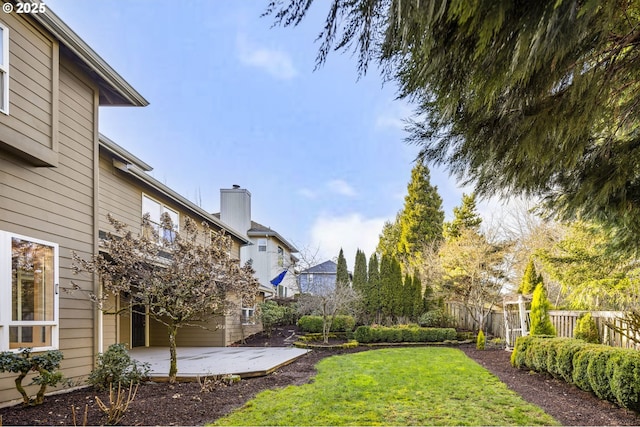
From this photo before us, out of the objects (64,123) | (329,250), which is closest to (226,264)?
(64,123)

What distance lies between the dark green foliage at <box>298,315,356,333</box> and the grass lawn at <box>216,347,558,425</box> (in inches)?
308

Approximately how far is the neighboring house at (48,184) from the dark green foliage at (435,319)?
13.4 metres

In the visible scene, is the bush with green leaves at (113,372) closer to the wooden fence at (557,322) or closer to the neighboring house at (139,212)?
the neighboring house at (139,212)

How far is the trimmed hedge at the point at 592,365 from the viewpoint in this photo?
16.5ft

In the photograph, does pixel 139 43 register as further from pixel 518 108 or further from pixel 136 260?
pixel 518 108

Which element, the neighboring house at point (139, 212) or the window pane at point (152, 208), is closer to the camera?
the neighboring house at point (139, 212)

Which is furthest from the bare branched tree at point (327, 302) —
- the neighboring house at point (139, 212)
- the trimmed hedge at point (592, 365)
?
the trimmed hedge at point (592, 365)

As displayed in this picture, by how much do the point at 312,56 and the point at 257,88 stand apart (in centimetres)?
1258

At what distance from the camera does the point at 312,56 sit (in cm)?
237

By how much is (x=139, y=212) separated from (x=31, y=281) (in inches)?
203

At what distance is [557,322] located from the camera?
9.69 meters

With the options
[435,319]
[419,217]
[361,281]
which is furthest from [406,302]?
[419,217]

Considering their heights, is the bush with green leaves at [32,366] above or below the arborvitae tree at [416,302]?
above

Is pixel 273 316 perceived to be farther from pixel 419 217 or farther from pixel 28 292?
pixel 419 217
